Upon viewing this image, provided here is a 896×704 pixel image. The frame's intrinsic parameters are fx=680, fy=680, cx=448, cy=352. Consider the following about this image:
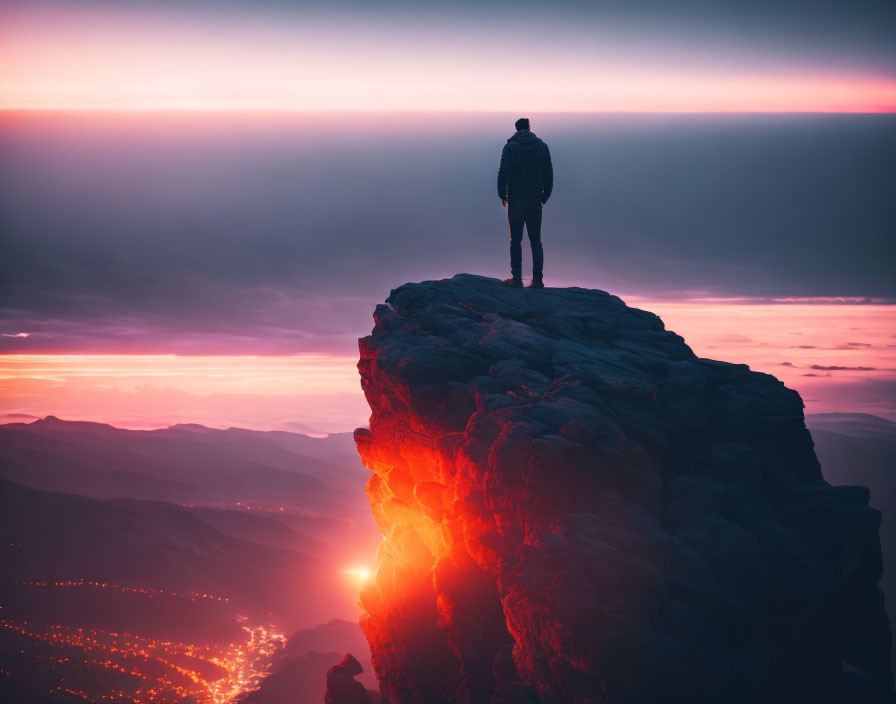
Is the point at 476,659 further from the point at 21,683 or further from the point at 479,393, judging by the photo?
the point at 21,683

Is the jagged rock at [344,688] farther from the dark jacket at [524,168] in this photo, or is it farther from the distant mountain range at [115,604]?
the distant mountain range at [115,604]

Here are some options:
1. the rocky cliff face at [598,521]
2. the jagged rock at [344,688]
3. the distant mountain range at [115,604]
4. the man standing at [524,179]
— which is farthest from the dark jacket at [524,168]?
the distant mountain range at [115,604]

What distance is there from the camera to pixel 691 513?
24469 millimetres

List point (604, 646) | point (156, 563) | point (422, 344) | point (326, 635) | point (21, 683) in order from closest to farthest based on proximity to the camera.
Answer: point (604, 646)
point (422, 344)
point (21, 683)
point (326, 635)
point (156, 563)

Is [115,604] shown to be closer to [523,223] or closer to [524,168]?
[523,223]

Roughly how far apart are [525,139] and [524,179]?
182 centimetres

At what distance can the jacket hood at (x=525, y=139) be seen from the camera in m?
31.4

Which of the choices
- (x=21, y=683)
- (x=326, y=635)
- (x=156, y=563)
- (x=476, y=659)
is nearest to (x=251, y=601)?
(x=156, y=563)

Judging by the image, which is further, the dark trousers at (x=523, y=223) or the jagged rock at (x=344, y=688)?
the jagged rock at (x=344, y=688)

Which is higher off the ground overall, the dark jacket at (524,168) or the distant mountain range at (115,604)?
the dark jacket at (524,168)

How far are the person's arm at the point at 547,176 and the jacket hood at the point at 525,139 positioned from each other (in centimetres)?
62

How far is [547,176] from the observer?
105 feet

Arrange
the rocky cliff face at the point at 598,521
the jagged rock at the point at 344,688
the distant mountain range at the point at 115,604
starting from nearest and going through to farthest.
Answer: the rocky cliff face at the point at 598,521 < the jagged rock at the point at 344,688 < the distant mountain range at the point at 115,604

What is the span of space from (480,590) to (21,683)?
127 m
